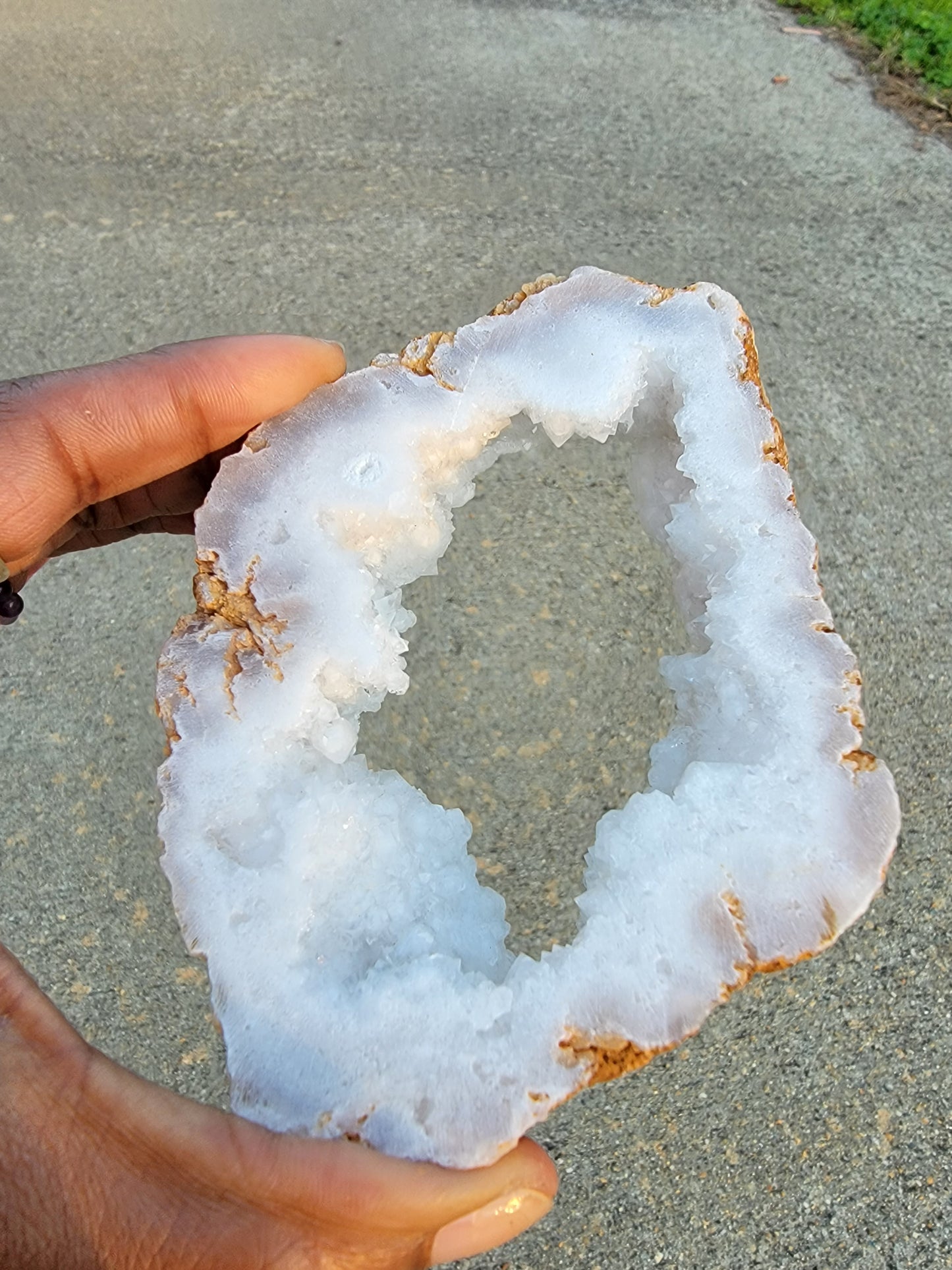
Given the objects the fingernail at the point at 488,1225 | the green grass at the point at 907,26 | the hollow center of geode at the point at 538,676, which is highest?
the green grass at the point at 907,26

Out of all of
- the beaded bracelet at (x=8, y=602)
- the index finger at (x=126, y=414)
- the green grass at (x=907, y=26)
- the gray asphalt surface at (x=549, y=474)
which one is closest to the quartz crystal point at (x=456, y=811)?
the index finger at (x=126, y=414)

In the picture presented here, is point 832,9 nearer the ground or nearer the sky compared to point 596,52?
nearer the sky

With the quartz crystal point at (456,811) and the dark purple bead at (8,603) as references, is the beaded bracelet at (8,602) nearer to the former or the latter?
the dark purple bead at (8,603)

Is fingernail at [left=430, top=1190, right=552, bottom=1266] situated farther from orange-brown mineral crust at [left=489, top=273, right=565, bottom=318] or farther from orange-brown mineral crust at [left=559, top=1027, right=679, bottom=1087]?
orange-brown mineral crust at [left=489, top=273, right=565, bottom=318]

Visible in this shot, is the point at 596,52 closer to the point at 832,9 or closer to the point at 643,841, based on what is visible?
the point at 832,9

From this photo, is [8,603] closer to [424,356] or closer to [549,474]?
[424,356]

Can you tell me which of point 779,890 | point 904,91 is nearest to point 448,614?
point 779,890
